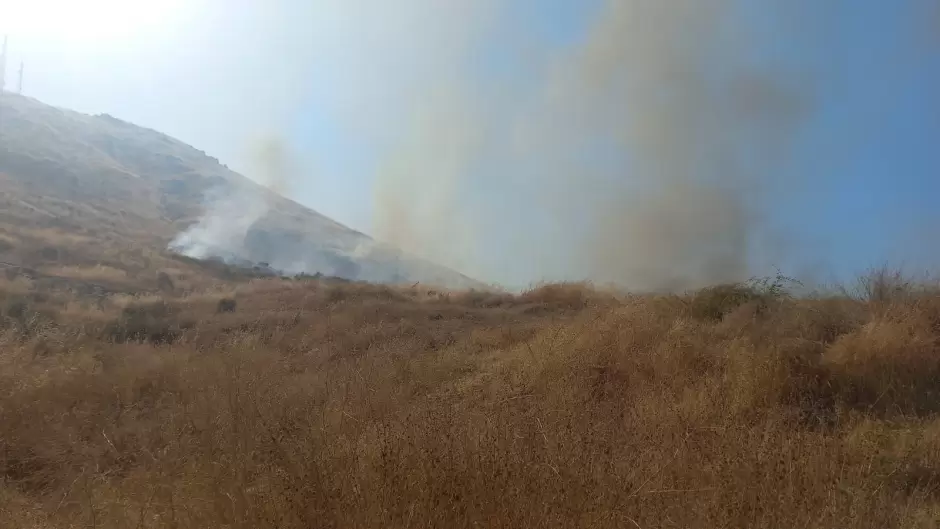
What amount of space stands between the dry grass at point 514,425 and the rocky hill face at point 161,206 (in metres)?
21.9

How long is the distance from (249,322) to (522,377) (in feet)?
22.2

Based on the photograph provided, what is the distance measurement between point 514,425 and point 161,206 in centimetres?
4064

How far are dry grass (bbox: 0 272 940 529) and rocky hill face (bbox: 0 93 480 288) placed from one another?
72.0ft

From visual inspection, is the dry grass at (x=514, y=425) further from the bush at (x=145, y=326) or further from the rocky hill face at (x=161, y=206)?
the rocky hill face at (x=161, y=206)

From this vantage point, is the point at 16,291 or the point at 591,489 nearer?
the point at 591,489

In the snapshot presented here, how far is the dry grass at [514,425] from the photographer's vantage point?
2.07m

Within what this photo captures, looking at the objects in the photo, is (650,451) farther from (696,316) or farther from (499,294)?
(499,294)

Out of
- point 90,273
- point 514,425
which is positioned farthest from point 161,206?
point 514,425

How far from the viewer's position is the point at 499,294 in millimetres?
14602

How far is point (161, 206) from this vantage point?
36531 mm

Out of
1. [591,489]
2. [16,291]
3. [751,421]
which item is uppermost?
[751,421]

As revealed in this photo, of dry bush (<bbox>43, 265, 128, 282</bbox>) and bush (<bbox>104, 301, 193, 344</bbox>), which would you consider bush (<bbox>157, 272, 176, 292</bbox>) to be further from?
bush (<bbox>104, 301, 193, 344</bbox>)

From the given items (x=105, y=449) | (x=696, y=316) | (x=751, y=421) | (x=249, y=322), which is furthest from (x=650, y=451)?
(x=249, y=322)

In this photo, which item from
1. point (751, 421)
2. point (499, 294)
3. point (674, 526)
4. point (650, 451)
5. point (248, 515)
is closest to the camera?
point (674, 526)
